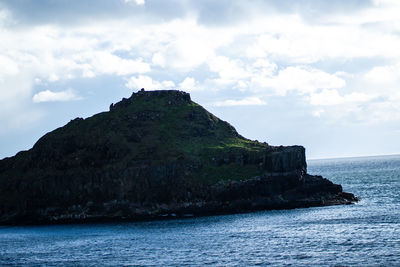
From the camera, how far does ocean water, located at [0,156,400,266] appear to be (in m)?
79.4

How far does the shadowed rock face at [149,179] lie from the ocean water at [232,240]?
13.4 metres

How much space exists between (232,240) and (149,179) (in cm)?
6584

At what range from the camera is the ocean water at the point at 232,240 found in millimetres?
79375

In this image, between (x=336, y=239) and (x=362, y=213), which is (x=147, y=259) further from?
(x=362, y=213)

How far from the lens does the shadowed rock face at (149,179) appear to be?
15412 cm

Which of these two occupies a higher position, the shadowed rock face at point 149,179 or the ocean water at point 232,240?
the shadowed rock face at point 149,179

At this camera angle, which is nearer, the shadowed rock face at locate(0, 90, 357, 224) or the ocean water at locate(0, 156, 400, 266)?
the ocean water at locate(0, 156, 400, 266)

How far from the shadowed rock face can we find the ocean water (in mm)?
13382

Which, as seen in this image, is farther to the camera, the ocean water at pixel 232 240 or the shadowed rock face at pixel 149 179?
the shadowed rock face at pixel 149 179

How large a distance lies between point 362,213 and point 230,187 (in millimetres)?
43092

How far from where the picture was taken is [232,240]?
98.6 metres

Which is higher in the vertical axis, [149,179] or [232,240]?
→ [149,179]

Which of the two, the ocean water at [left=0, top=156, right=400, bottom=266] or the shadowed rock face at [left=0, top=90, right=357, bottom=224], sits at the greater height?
the shadowed rock face at [left=0, top=90, right=357, bottom=224]

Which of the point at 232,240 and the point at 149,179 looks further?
the point at 149,179
